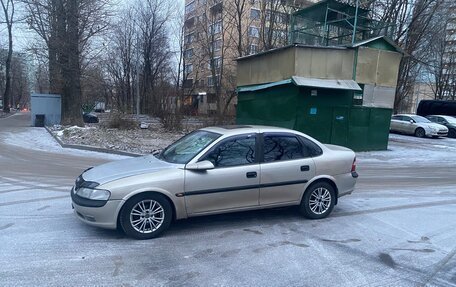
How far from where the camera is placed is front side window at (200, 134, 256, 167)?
5129 mm

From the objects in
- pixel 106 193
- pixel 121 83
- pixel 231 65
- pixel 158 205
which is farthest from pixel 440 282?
pixel 121 83

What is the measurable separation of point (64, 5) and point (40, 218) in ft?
61.3

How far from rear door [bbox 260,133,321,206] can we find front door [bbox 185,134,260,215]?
16 cm

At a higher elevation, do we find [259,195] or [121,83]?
[121,83]

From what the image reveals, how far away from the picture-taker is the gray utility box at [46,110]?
79.2 ft

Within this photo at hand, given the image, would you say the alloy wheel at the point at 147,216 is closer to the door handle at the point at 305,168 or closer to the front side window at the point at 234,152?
the front side window at the point at 234,152

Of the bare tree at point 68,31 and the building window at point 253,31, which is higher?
the building window at point 253,31

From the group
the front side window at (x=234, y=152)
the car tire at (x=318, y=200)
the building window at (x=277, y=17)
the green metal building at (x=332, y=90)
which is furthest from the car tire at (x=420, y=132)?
the front side window at (x=234, y=152)

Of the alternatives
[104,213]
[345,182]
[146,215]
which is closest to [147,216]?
[146,215]

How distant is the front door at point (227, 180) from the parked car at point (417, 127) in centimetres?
2335

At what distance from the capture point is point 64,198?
666 centimetres

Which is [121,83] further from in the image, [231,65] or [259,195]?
[259,195]

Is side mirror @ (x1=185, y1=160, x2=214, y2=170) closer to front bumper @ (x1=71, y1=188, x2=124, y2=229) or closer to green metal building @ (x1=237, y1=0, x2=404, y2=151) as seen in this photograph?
front bumper @ (x1=71, y1=188, x2=124, y2=229)

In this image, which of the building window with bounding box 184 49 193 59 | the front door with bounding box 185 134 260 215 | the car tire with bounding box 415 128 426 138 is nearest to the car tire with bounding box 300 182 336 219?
the front door with bounding box 185 134 260 215
